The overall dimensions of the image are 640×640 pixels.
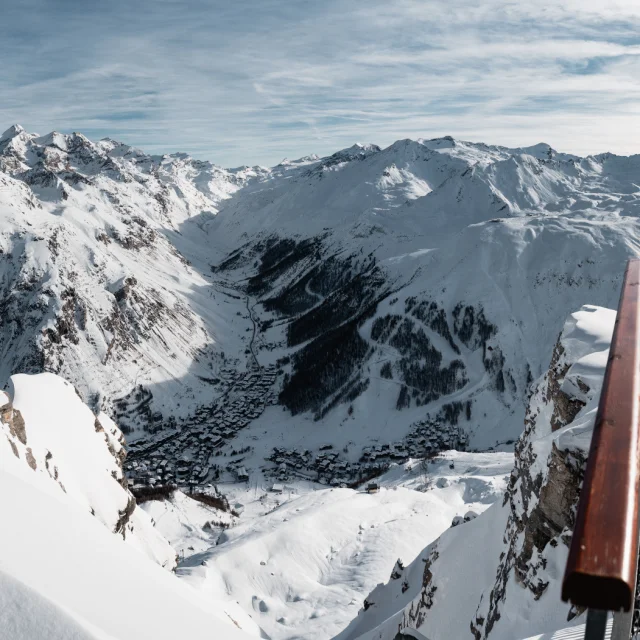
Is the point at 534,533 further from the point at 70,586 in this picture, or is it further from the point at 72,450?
the point at 72,450

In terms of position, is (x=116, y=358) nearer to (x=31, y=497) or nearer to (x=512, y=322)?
(x=512, y=322)

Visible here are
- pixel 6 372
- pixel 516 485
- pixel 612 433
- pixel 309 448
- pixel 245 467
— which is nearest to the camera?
pixel 612 433

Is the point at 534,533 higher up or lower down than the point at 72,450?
higher up

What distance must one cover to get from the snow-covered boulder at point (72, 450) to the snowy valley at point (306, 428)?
20 cm

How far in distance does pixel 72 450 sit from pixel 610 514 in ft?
98.0

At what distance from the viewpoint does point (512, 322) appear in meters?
115

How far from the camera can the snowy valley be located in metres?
11.3

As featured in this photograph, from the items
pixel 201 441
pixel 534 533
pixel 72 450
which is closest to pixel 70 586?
pixel 534 533

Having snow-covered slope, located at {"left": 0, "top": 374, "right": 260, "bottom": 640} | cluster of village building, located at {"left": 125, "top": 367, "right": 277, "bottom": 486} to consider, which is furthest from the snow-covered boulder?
cluster of village building, located at {"left": 125, "top": 367, "right": 277, "bottom": 486}

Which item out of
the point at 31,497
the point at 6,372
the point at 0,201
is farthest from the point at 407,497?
the point at 0,201

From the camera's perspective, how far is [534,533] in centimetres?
1283

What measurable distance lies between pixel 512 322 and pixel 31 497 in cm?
11717

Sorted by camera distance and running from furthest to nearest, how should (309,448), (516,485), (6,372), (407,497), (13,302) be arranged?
(13,302) < (6,372) < (309,448) < (407,497) < (516,485)

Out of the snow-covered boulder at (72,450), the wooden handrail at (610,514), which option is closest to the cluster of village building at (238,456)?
the snow-covered boulder at (72,450)
